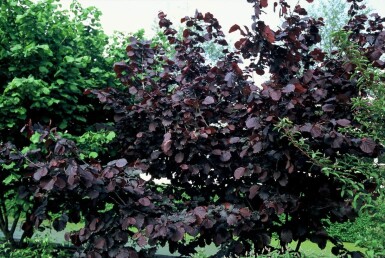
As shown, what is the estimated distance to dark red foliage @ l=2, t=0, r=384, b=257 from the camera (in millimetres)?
3164

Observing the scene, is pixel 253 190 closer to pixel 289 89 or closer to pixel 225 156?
pixel 225 156

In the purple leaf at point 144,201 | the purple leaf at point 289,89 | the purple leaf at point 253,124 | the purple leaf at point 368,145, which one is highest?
the purple leaf at point 289,89

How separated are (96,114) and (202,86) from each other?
4.66 feet

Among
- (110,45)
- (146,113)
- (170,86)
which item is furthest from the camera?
(110,45)

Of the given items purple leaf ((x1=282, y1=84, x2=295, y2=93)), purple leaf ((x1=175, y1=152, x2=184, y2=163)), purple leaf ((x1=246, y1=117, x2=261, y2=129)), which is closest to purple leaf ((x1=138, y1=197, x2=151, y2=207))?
purple leaf ((x1=175, y1=152, x2=184, y2=163))

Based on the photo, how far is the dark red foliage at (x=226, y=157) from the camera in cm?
316

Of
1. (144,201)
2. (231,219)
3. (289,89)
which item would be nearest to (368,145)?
(289,89)

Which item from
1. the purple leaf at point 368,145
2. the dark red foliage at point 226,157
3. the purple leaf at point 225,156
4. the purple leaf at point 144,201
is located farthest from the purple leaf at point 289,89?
the purple leaf at point 144,201

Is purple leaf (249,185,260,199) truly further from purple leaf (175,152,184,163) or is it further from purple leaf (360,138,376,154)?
purple leaf (360,138,376,154)

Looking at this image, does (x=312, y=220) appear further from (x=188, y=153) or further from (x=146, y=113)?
(x=146, y=113)

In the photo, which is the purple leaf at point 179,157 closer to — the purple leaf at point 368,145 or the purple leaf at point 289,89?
the purple leaf at point 289,89

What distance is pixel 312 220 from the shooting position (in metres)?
3.49

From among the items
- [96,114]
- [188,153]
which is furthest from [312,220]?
[96,114]

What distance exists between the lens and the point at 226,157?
3547 millimetres
